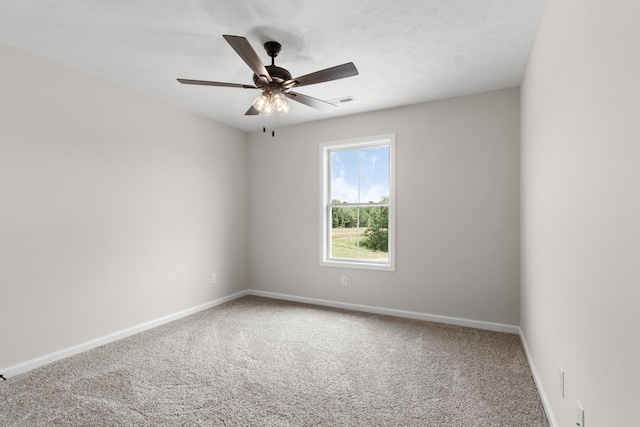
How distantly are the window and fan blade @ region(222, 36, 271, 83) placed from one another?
2.10m

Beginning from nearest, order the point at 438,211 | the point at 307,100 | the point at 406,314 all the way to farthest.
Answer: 1. the point at 307,100
2. the point at 438,211
3. the point at 406,314

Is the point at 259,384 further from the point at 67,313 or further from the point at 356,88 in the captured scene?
the point at 356,88

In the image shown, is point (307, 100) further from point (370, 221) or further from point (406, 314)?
point (406, 314)

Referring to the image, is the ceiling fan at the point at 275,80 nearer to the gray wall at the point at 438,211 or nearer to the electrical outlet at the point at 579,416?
the gray wall at the point at 438,211

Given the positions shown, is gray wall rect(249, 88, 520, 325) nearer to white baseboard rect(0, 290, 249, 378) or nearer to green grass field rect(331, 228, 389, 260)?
green grass field rect(331, 228, 389, 260)

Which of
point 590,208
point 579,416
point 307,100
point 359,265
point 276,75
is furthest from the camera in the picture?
point 359,265

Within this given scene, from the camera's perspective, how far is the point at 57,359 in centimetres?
271

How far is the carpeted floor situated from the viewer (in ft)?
6.40

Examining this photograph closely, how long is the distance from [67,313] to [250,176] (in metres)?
2.82

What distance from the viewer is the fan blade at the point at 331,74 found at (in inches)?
80.3

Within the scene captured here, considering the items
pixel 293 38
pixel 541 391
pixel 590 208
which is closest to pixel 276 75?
pixel 293 38

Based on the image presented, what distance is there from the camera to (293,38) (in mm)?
2369

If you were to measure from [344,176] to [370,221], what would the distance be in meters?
0.73

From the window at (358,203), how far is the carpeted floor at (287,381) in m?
1.00
